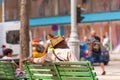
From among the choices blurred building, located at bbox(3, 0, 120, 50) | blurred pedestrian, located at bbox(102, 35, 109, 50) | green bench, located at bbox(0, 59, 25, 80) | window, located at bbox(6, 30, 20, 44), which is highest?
blurred building, located at bbox(3, 0, 120, 50)

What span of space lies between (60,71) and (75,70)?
16.5 inches

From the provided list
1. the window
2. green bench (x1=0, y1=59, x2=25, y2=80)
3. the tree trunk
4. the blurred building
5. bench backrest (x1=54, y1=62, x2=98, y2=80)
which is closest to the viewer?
bench backrest (x1=54, y1=62, x2=98, y2=80)

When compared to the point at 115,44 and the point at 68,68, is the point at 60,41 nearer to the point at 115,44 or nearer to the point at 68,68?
the point at 68,68

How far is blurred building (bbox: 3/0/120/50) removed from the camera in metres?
40.3

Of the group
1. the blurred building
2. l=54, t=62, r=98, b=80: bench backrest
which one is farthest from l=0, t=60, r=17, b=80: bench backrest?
the blurred building

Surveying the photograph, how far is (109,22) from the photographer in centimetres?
4031

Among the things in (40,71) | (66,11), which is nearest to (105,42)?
(66,11)

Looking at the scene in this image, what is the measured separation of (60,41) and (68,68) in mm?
761

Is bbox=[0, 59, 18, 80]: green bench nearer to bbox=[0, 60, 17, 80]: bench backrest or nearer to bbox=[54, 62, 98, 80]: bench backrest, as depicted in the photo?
bbox=[0, 60, 17, 80]: bench backrest

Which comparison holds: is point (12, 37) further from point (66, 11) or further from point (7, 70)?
point (66, 11)

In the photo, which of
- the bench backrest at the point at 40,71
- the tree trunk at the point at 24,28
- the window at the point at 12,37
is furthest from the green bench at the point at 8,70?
the window at the point at 12,37

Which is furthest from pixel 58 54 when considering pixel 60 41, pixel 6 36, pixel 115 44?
pixel 115 44

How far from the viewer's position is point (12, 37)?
27031 millimetres

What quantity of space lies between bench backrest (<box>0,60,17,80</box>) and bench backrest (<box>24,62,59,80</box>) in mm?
809
